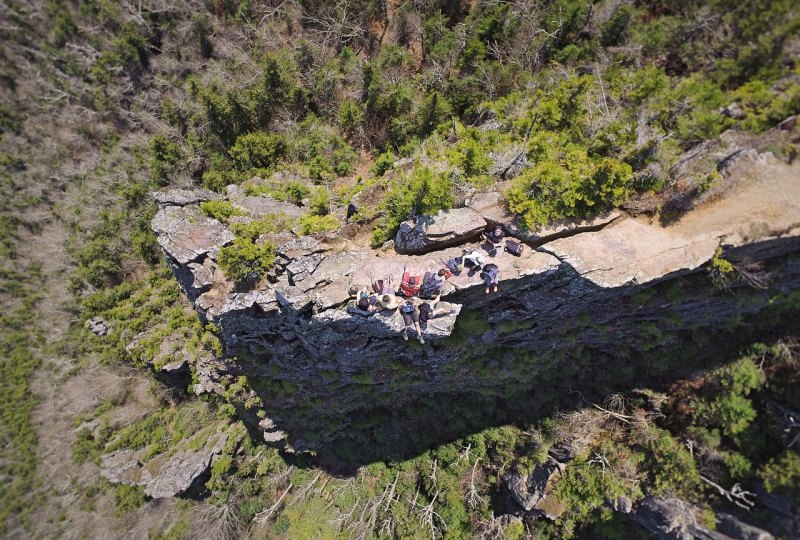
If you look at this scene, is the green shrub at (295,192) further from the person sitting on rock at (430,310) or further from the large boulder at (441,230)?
the person sitting on rock at (430,310)

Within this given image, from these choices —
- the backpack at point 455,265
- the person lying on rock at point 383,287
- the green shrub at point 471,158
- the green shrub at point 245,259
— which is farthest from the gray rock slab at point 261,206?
the backpack at point 455,265

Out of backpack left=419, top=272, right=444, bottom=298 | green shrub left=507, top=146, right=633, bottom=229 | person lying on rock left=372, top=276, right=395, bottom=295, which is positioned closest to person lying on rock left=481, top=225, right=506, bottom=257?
green shrub left=507, top=146, right=633, bottom=229

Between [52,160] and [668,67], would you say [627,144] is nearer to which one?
[668,67]

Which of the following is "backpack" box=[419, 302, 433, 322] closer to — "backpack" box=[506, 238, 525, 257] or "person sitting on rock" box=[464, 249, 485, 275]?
"person sitting on rock" box=[464, 249, 485, 275]

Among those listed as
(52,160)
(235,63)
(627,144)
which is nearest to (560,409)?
(627,144)

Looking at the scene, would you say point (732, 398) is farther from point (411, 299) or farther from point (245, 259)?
point (245, 259)

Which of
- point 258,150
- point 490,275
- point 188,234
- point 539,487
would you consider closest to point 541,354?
point 490,275

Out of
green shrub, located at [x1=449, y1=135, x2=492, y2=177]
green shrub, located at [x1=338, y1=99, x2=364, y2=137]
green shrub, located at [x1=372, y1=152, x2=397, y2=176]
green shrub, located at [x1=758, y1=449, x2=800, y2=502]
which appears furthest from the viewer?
green shrub, located at [x1=338, y1=99, x2=364, y2=137]
